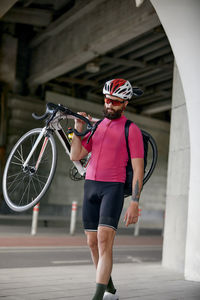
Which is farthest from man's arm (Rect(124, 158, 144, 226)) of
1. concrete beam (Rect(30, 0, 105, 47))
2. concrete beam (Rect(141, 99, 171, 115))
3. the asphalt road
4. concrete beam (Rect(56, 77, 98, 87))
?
concrete beam (Rect(141, 99, 171, 115))

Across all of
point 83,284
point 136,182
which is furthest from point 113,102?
point 83,284

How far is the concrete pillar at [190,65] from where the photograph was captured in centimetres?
639

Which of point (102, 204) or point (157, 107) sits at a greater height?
point (157, 107)

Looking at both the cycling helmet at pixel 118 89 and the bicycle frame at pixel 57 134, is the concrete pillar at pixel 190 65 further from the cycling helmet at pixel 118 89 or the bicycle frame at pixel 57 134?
the bicycle frame at pixel 57 134

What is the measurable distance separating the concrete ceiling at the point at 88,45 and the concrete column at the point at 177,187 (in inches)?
197

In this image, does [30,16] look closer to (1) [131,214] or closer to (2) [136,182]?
(2) [136,182]

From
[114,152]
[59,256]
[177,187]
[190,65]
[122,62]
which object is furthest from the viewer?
[122,62]

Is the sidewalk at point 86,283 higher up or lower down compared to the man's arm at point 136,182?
lower down

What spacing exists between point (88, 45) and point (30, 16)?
355 cm

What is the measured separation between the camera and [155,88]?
24266mm

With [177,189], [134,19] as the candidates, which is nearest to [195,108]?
[177,189]

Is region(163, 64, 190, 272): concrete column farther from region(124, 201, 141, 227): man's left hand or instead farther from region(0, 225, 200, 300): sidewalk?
region(124, 201, 141, 227): man's left hand

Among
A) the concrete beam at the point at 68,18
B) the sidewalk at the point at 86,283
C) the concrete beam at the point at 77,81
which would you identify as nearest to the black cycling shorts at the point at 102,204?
the sidewalk at the point at 86,283

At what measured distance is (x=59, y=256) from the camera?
10.3 m
